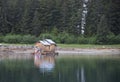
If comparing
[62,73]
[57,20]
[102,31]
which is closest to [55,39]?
[57,20]

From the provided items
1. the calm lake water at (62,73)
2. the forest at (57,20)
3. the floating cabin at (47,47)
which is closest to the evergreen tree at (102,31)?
the forest at (57,20)

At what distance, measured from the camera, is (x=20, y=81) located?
37.2 m

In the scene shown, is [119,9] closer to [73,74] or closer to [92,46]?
[92,46]

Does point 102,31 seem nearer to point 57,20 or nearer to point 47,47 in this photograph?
point 57,20

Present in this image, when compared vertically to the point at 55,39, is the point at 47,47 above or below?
below

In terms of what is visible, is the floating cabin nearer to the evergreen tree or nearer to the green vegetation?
the green vegetation

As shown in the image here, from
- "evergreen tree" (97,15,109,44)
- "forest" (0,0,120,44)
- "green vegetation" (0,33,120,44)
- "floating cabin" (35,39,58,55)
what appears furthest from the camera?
"forest" (0,0,120,44)

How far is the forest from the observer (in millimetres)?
80938

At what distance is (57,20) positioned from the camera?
87062 millimetres

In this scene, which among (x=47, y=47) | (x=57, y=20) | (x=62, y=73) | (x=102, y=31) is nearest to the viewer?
(x=62, y=73)

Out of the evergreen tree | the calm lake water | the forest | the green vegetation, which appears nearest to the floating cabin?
the green vegetation

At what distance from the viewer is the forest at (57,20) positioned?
8094 centimetres

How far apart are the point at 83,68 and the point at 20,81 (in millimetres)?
13437

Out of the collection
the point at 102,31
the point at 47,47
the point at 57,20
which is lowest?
the point at 47,47
